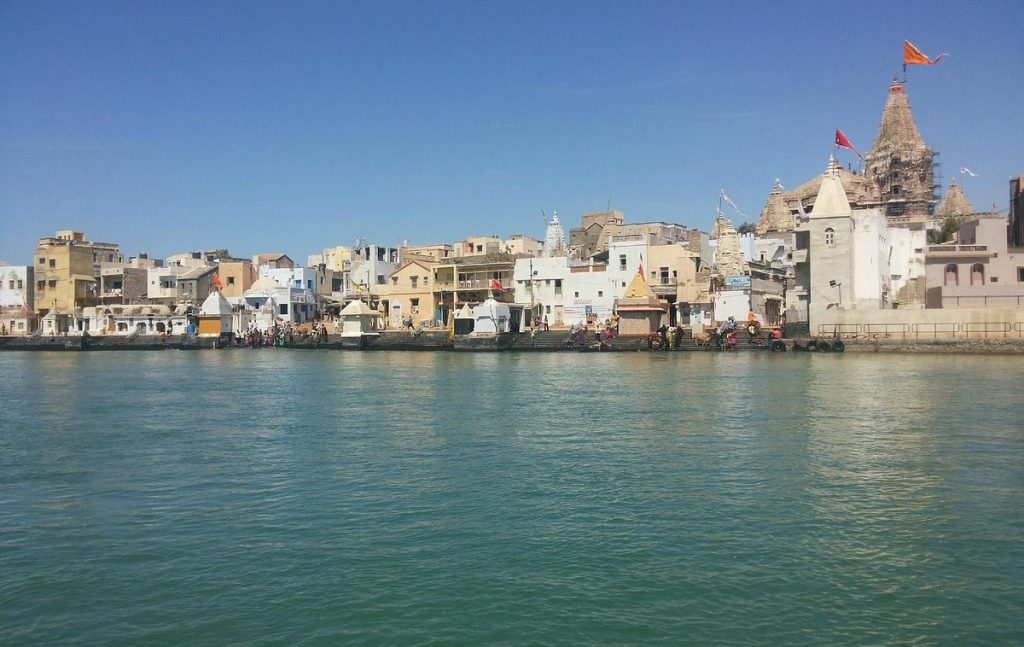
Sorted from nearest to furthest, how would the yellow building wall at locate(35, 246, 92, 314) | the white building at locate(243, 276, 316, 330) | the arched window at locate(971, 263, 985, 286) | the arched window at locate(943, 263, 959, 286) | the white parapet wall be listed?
the white parapet wall → the arched window at locate(971, 263, 985, 286) → the arched window at locate(943, 263, 959, 286) → the white building at locate(243, 276, 316, 330) → the yellow building wall at locate(35, 246, 92, 314)

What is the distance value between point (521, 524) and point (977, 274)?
59495 mm

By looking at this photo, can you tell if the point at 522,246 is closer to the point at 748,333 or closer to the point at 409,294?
the point at 409,294

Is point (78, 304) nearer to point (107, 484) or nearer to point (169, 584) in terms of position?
point (107, 484)

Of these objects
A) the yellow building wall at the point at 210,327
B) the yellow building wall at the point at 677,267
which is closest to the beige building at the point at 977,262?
the yellow building wall at the point at 677,267

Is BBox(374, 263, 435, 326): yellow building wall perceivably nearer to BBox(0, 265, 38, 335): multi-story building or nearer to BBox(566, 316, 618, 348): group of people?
BBox(566, 316, 618, 348): group of people

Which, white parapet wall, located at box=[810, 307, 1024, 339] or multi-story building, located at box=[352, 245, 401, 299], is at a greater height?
multi-story building, located at box=[352, 245, 401, 299]

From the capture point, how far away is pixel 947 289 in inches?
2219

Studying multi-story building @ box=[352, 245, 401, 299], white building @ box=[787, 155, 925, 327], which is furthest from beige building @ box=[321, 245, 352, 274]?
white building @ box=[787, 155, 925, 327]

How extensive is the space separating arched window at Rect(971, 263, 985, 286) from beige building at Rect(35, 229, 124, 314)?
81.0 meters

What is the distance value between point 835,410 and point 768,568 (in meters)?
15.0

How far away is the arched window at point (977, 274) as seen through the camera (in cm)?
6106

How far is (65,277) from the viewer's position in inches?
3484

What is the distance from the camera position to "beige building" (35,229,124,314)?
88.4m

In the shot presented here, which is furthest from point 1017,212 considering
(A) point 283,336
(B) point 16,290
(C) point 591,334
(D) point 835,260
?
(B) point 16,290
